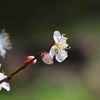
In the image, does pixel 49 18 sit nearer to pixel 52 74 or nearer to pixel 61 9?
pixel 61 9

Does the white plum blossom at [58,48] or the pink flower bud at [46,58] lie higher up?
the white plum blossom at [58,48]

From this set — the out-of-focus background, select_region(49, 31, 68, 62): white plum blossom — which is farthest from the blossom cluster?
the out-of-focus background

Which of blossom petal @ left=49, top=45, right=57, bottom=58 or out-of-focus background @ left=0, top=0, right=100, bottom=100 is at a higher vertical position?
out-of-focus background @ left=0, top=0, right=100, bottom=100

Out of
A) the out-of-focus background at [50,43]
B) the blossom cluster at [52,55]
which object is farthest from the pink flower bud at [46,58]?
the out-of-focus background at [50,43]

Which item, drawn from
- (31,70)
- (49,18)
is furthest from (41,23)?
(31,70)

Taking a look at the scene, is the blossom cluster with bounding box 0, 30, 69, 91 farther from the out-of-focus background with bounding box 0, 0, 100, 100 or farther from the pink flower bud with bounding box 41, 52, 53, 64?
the out-of-focus background with bounding box 0, 0, 100, 100

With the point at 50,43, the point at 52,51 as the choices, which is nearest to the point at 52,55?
the point at 52,51

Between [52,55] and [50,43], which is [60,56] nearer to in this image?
[52,55]

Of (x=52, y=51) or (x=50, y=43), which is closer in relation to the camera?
(x=52, y=51)

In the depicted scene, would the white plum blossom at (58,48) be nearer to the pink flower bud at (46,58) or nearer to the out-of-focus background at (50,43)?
the pink flower bud at (46,58)
